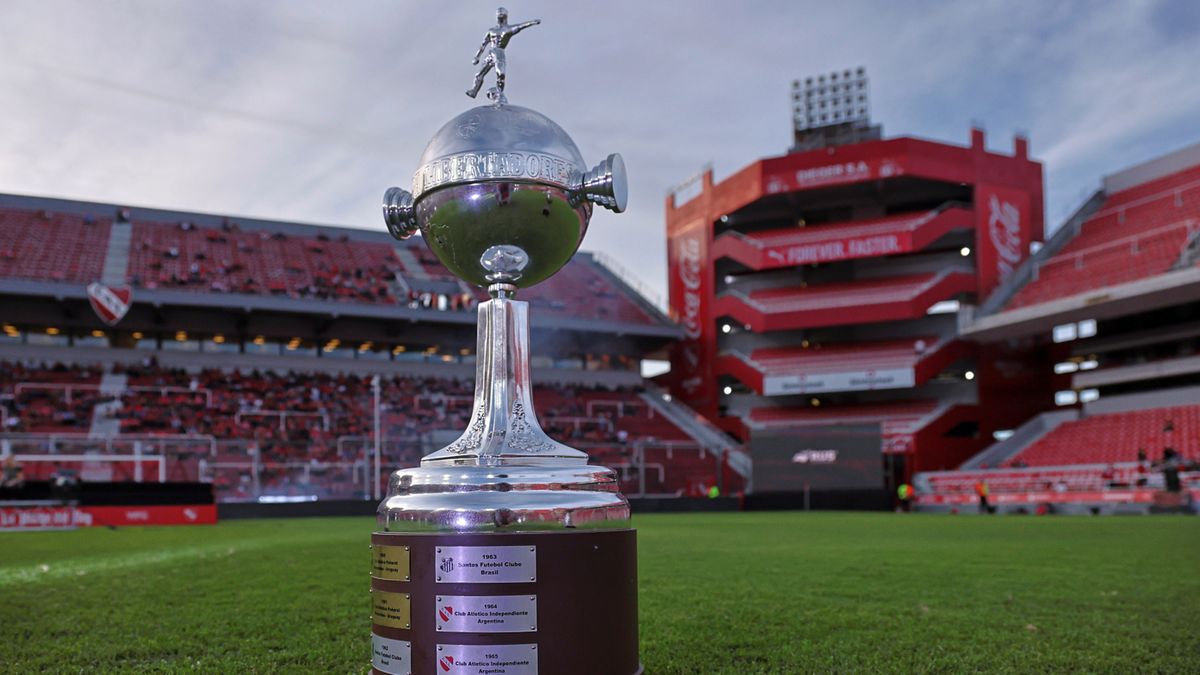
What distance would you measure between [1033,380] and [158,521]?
31.7 m

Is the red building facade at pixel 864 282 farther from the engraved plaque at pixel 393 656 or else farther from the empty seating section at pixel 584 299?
the engraved plaque at pixel 393 656

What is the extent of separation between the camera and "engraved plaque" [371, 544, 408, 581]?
9.51 feet

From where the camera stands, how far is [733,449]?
33.8m

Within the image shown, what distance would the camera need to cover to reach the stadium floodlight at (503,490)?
2.77 metres

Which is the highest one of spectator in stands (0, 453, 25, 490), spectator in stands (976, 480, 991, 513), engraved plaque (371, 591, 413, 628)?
engraved plaque (371, 591, 413, 628)

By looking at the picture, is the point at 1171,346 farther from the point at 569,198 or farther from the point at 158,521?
the point at 569,198

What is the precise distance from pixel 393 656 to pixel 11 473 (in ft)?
66.9

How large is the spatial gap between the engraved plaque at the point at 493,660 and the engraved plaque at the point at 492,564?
0.19m

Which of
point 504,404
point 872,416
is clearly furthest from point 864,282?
point 504,404

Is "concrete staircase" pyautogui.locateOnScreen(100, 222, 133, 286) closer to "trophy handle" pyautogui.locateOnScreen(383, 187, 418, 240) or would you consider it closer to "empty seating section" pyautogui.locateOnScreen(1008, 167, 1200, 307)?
"empty seating section" pyautogui.locateOnScreen(1008, 167, 1200, 307)

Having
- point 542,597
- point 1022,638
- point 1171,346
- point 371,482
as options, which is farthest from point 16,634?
point 1171,346

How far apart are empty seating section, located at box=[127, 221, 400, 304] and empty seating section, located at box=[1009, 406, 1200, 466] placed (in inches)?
960

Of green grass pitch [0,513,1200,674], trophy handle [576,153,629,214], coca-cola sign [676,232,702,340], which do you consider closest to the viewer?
trophy handle [576,153,629,214]

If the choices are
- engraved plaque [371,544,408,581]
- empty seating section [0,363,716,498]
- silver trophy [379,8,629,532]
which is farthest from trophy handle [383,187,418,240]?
empty seating section [0,363,716,498]
